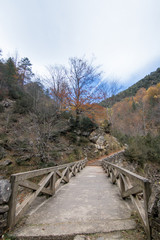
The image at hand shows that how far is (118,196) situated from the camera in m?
3.38

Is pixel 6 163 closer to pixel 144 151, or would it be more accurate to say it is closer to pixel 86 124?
pixel 86 124

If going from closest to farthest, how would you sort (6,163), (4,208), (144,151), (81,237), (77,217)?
(81,237) < (4,208) < (77,217) < (6,163) < (144,151)

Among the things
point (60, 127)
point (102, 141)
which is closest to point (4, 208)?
point (60, 127)

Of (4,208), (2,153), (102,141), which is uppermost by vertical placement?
(2,153)

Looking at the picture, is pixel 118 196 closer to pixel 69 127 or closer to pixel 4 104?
pixel 69 127

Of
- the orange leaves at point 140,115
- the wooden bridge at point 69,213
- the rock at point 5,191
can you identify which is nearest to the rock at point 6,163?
the wooden bridge at point 69,213

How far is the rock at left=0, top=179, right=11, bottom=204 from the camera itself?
5.82 feet

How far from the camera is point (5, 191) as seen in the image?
1.82m

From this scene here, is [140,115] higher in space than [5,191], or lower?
higher

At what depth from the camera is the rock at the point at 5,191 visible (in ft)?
5.82

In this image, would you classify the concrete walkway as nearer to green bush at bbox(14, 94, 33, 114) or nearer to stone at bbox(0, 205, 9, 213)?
stone at bbox(0, 205, 9, 213)

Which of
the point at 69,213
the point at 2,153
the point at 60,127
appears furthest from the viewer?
the point at 60,127

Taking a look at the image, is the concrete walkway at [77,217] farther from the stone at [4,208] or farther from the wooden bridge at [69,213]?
the stone at [4,208]

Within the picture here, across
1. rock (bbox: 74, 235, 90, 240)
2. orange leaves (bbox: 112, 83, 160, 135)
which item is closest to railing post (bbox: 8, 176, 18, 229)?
rock (bbox: 74, 235, 90, 240)
